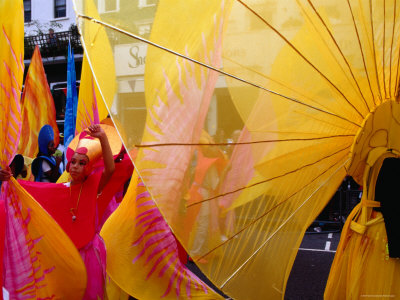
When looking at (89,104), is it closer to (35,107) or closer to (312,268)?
(35,107)

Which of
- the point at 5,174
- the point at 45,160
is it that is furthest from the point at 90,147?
the point at 45,160

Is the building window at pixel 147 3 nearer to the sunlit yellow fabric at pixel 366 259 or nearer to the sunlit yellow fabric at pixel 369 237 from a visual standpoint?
the sunlit yellow fabric at pixel 369 237

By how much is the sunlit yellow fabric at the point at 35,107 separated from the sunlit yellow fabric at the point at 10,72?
3.63m

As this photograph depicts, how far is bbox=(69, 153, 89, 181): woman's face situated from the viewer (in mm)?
3314

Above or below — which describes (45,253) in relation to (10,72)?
below

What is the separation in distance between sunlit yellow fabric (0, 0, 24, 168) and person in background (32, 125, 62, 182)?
299 cm

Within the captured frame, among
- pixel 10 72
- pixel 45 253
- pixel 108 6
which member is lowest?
pixel 45 253

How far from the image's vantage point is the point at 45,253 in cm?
301

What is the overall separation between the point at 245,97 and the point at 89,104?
2816 millimetres

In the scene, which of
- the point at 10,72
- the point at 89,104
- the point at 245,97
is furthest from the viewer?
the point at 89,104

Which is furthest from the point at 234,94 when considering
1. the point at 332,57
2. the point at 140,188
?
the point at 140,188

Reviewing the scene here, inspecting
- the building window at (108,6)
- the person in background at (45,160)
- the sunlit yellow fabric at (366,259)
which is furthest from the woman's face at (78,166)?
the person in background at (45,160)

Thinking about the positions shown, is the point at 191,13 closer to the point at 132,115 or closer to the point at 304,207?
the point at 132,115

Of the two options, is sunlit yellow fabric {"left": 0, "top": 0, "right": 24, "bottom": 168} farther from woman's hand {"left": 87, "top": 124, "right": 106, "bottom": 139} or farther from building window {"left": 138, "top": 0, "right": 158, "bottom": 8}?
building window {"left": 138, "top": 0, "right": 158, "bottom": 8}
